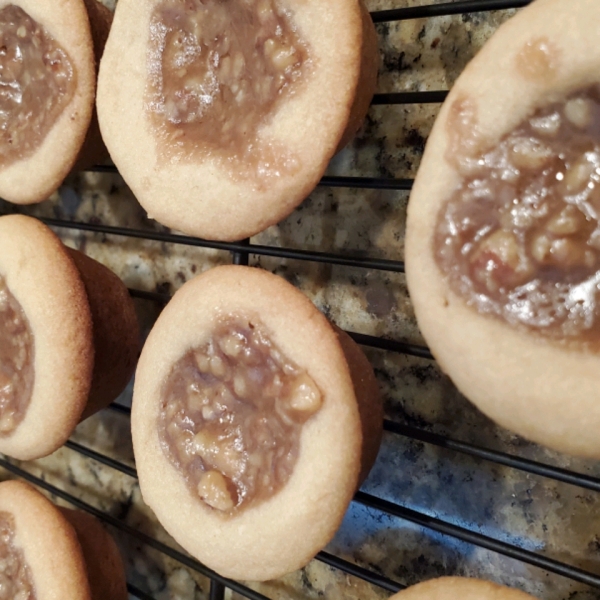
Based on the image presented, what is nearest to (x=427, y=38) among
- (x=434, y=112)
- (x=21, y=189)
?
(x=434, y=112)

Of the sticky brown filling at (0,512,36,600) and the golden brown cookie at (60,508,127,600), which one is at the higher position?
the sticky brown filling at (0,512,36,600)

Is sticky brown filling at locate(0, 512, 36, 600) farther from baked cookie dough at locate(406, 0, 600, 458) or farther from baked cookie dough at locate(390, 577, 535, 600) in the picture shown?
baked cookie dough at locate(406, 0, 600, 458)

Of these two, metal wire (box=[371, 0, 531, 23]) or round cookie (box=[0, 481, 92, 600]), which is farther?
round cookie (box=[0, 481, 92, 600])

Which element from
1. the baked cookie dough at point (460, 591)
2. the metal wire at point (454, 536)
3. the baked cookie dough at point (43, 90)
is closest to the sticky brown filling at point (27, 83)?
the baked cookie dough at point (43, 90)

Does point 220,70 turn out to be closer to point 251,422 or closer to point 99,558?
point 251,422

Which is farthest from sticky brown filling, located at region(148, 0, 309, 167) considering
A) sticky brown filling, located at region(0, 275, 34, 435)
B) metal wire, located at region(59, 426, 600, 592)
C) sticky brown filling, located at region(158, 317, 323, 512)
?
metal wire, located at region(59, 426, 600, 592)

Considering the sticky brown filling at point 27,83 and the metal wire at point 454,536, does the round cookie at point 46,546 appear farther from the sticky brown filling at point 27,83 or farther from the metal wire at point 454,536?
the sticky brown filling at point 27,83

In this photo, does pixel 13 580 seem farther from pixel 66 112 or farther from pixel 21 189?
pixel 66 112
